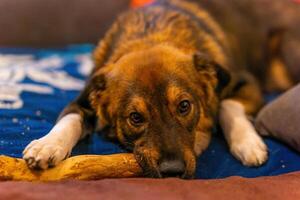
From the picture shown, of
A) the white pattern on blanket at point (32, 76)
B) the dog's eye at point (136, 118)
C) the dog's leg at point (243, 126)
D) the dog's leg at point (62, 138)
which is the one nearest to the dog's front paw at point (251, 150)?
the dog's leg at point (243, 126)

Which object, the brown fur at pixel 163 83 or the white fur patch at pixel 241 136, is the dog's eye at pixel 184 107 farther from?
the white fur patch at pixel 241 136

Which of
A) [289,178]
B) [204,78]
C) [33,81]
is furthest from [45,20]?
[289,178]

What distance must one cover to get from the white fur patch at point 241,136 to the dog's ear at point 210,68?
17 cm

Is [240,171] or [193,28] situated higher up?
[193,28]

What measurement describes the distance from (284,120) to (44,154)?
100 centimetres

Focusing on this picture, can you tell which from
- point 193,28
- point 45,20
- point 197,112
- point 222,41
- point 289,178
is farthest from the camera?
point 45,20

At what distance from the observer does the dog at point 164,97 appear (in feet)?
5.70

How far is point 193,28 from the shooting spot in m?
2.48

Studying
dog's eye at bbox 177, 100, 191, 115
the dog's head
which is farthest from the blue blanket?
dog's eye at bbox 177, 100, 191, 115

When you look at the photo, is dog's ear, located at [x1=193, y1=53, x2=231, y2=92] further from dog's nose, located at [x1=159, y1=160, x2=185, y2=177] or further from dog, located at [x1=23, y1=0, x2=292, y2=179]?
dog's nose, located at [x1=159, y1=160, x2=185, y2=177]

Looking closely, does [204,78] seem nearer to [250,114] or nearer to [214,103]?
[214,103]

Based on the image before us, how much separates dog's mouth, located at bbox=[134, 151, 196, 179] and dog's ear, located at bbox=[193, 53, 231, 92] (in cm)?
52

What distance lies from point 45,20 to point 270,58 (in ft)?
6.12

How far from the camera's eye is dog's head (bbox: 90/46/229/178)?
172cm
